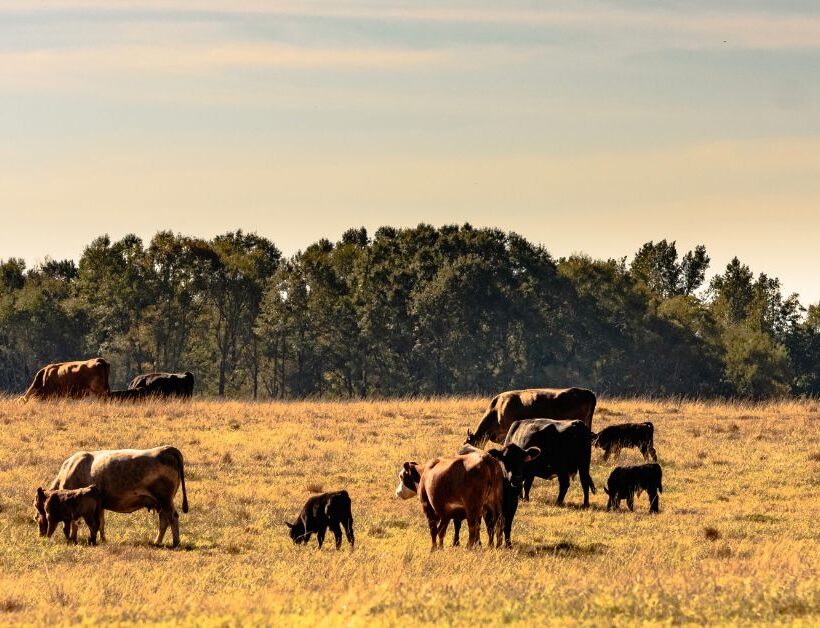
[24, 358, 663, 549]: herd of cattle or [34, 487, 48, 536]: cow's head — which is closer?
[24, 358, 663, 549]: herd of cattle

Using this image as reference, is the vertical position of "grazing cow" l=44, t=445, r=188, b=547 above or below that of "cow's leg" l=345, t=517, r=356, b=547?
above

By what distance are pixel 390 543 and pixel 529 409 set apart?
13.7 m

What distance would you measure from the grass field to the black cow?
2.06 feet

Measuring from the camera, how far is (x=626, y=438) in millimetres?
31234

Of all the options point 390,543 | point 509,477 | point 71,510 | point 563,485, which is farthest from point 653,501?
point 71,510

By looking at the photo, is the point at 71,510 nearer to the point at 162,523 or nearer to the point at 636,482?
the point at 162,523

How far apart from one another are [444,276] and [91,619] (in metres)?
73.4

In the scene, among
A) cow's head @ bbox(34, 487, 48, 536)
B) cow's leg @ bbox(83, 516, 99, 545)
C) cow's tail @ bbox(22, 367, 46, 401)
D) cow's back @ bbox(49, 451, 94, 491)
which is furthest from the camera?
cow's tail @ bbox(22, 367, 46, 401)

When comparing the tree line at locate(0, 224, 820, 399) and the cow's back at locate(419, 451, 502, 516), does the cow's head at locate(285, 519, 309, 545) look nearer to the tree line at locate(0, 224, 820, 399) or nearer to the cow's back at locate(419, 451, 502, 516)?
the cow's back at locate(419, 451, 502, 516)

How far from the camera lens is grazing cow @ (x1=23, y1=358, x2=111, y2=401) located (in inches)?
1967

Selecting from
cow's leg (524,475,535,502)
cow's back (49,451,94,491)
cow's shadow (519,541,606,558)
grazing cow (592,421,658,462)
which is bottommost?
cow's shadow (519,541,606,558)

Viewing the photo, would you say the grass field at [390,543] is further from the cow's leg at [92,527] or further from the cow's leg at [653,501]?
the cow's leg at [92,527]

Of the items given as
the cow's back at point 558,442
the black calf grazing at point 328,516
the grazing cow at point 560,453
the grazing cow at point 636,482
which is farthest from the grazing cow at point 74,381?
the black calf grazing at point 328,516

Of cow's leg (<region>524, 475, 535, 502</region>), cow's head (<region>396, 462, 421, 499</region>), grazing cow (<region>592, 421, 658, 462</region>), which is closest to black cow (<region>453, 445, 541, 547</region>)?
cow's head (<region>396, 462, 421, 499</region>)
